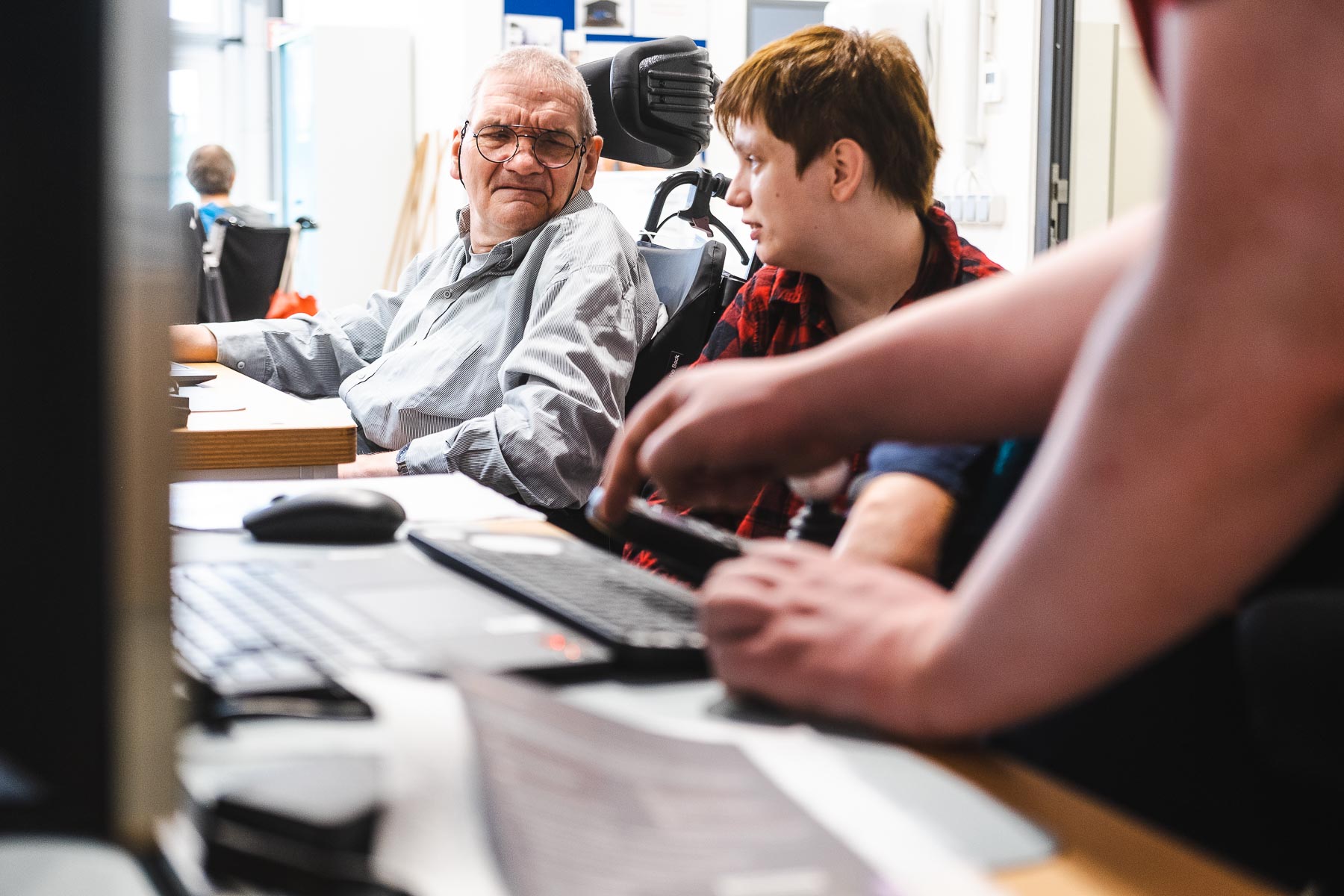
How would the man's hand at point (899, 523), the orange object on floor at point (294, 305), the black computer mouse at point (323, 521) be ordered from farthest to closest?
the orange object on floor at point (294, 305)
the black computer mouse at point (323, 521)
the man's hand at point (899, 523)

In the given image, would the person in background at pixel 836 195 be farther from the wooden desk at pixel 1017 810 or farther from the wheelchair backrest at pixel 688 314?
the wooden desk at pixel 1017 810

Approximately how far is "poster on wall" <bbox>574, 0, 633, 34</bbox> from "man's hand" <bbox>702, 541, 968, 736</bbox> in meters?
6.14

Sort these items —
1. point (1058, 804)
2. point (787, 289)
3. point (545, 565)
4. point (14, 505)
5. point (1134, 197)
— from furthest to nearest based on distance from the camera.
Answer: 1. point (1134, 197)
2. point (787, 289)
3. point (545, 565)
4. point (1058, 804)
5. point (14, 505)

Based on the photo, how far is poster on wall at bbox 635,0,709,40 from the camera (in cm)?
638

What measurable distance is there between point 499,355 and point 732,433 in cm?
160

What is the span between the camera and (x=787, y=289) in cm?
167

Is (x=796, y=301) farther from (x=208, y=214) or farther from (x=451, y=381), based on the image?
(x=208, y=214)

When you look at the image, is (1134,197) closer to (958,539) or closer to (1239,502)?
(958,539)

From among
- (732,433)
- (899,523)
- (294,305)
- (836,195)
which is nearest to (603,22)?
(294,305)

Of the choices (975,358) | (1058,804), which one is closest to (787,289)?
(975,358)

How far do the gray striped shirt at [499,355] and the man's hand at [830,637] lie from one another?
1418mm

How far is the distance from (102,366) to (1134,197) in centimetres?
496

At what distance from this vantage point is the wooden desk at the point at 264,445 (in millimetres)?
1555

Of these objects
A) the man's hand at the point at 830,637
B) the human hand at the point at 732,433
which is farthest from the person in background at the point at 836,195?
the man's hand at the point at 830,637
